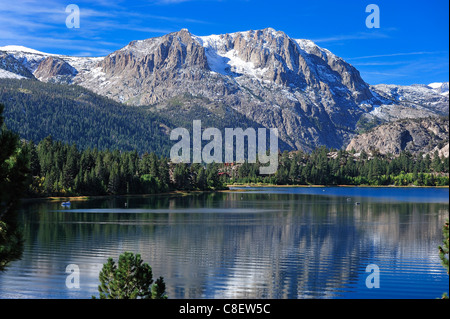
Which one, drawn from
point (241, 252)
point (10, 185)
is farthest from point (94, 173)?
point (10, 185)

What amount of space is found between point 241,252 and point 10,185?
40.9m

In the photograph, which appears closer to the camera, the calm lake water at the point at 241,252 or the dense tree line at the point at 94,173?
the calm lake water at the point at 241,252

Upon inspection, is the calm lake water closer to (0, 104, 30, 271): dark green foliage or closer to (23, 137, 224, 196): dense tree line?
(0, 104, 30, 271): dark green foliage

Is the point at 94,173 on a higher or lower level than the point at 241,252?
higher

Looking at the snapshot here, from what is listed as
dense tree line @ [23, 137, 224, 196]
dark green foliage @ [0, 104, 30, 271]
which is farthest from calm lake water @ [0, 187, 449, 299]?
dense tree line @ [23, 137, 224, 196]

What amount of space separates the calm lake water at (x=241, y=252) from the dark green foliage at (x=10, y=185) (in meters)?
17.9

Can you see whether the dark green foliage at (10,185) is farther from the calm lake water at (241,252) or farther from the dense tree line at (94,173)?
the dense tree line at (94,173)

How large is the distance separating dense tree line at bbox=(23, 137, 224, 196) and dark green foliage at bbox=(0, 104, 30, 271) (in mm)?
102425

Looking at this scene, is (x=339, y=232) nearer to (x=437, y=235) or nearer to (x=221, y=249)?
(x=437, y=235)

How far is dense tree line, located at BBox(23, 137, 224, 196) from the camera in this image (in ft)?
432

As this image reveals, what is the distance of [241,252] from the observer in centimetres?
5522

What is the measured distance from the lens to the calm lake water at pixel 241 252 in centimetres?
3853

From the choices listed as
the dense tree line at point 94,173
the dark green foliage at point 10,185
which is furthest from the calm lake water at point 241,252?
the dense tree line at point 94,173

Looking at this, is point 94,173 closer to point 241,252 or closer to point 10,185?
point 241,252
